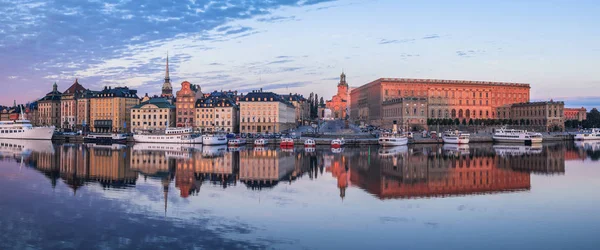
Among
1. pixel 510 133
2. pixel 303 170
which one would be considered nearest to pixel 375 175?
pixel 303 170

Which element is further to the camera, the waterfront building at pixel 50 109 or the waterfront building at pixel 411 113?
the waterfront building at pixel 50 109

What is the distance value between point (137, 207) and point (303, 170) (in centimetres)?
1487

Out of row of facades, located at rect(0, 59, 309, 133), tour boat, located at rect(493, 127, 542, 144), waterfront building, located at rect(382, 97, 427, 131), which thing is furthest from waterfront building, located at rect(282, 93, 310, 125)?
tour boat, located at rect(493, 127, 542, 144)

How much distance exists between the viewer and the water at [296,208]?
13.7 metres

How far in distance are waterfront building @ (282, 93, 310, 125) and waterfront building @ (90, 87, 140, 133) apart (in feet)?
122

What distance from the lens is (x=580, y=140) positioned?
78062mm

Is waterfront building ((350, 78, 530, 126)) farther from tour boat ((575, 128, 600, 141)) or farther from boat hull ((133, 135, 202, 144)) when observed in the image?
boat hull ((133, 135, 202, 144))

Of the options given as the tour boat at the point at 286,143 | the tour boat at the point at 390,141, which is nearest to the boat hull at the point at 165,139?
the tour boat at the point at 286,143

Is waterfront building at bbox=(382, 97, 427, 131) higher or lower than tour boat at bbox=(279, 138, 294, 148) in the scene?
higher

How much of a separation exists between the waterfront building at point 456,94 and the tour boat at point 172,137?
1983 inches

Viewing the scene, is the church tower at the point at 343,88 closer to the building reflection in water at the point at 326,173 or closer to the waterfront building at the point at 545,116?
the waterfront building at the point at 545,116

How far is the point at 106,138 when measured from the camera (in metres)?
72.6

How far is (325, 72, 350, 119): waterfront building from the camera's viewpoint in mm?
175500

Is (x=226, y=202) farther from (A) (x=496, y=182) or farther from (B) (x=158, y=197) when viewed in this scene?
(A) (x=496, y=182)
